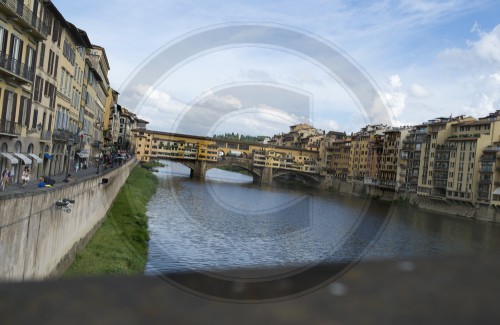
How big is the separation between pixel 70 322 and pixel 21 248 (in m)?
12.2

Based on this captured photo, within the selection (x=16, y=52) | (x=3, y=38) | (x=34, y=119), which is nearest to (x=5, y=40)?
(x=3, y=38)

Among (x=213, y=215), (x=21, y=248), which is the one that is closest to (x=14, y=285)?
(x=21, y=248)

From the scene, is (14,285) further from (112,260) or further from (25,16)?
(25,16)

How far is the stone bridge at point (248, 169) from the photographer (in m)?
101

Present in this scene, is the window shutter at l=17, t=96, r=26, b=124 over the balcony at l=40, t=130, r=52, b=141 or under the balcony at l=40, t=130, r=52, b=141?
over

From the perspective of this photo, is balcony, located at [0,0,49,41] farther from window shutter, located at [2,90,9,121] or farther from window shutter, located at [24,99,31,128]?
window shutter, located at [24,99,31,128]

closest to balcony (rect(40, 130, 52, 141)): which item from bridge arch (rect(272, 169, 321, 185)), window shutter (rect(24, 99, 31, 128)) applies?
window shutter (rect(24, 99, 31, 128))

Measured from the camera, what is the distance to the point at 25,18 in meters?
23.6

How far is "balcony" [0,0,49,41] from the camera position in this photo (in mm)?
21328

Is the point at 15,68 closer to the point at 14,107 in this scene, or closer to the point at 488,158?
the point at 14,107

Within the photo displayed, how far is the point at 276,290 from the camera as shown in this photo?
136cm

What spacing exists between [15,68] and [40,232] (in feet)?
42.5

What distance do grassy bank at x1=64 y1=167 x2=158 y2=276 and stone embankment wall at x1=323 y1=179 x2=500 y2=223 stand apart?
157ft

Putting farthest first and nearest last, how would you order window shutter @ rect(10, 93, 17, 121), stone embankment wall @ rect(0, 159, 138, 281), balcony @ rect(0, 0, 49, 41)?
window shutter @ rect(10, 93, 17, 121) < balcony @ rect(0, 0, 49, 41) < stone embankment wall @ rect(0, 159, 138, 281)
